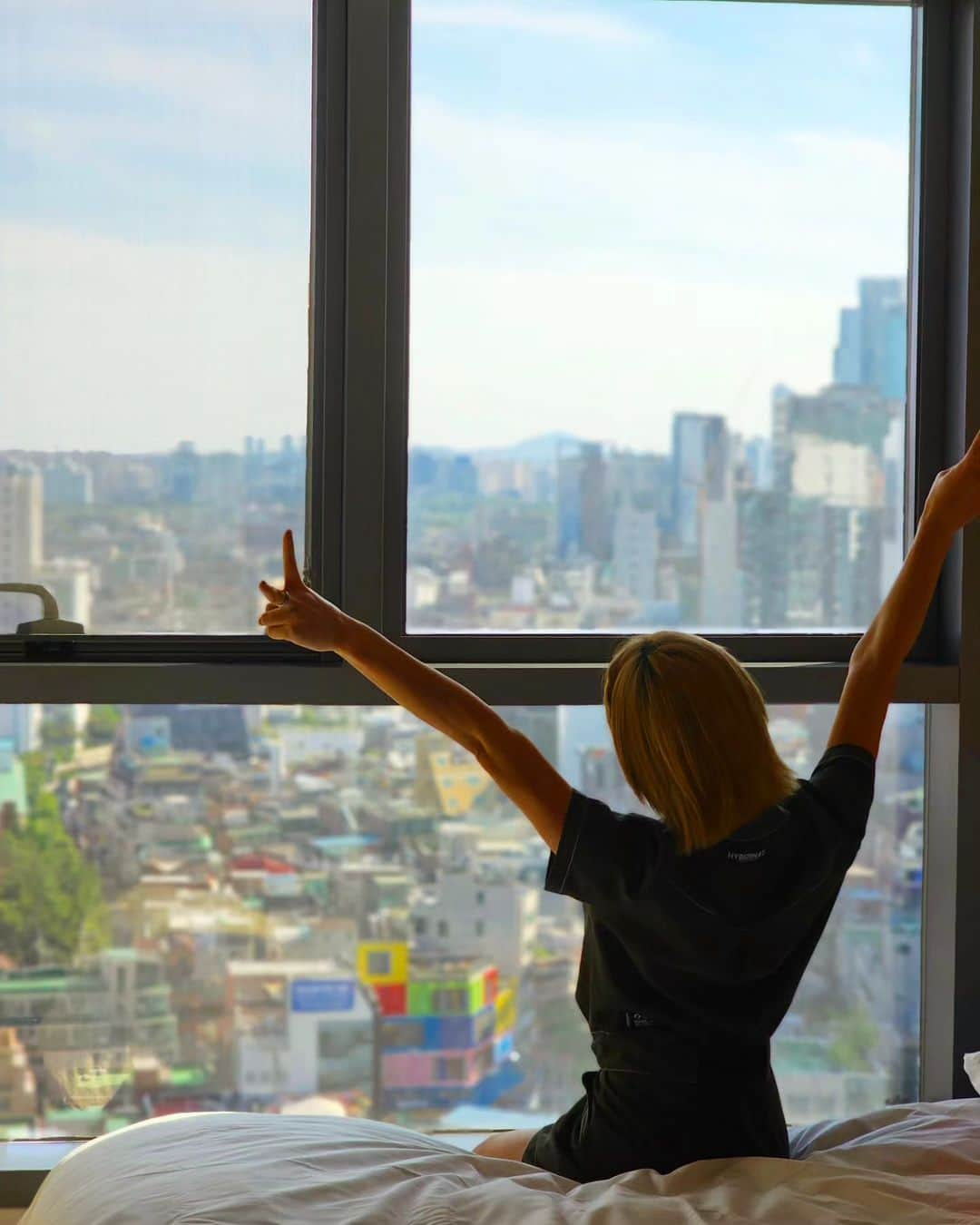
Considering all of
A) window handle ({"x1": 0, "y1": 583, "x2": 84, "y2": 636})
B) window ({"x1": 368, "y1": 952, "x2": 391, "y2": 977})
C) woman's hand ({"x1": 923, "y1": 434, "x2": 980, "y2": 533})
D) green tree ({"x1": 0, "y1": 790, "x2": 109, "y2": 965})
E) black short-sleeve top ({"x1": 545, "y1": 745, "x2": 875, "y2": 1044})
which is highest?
woman's hand ({"x1": 923, "y1": 434, "x2": 980, "y2": 533})

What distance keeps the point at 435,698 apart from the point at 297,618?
0.70 ft

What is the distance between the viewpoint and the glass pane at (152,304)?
2.10 m

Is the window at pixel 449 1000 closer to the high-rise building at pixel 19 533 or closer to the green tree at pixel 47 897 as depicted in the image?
the green tree at pixel 47 897

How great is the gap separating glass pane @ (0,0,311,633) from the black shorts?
1062mm

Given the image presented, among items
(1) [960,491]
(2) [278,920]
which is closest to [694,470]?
(1) [960,491]

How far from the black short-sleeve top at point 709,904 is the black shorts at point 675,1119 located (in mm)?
47

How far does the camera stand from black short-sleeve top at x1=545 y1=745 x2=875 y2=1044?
4.71 ft

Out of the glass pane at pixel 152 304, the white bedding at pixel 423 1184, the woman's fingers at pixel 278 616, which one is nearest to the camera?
the white bedding at pixel 423 1184

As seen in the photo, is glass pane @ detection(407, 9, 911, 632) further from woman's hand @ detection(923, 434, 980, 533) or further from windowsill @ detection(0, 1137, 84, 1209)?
windowsill @ detection(0, 1137, 84, 1209)

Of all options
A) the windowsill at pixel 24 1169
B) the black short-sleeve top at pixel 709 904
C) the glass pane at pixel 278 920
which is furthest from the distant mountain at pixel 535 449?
the windowsill at pixel 24 1169

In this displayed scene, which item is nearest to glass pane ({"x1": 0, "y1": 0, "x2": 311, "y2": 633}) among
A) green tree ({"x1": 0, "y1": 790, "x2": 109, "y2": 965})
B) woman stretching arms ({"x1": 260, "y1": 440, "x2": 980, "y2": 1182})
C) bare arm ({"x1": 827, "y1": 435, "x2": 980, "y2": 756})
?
green tree ({"x1": 0, "y1": 790, "x2": 109, "y2": 965})

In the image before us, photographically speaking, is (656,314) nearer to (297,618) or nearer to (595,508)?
(595,508)

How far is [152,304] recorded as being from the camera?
2.13 meters

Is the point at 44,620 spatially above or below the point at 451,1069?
above
